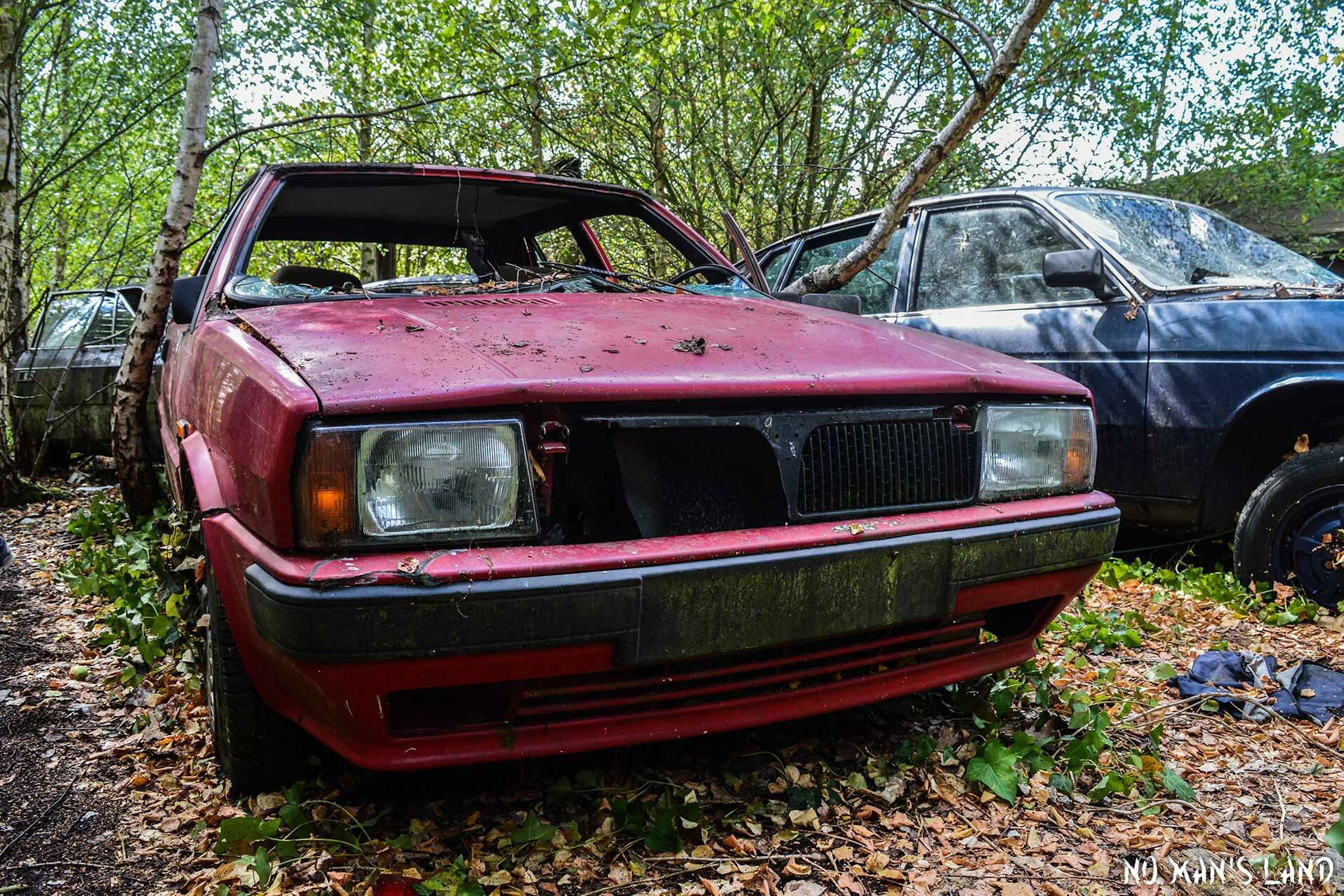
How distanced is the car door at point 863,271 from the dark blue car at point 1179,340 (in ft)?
0.76

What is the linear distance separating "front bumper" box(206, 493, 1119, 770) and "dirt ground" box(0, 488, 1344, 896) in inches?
11.4

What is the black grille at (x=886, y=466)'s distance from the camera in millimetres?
1808

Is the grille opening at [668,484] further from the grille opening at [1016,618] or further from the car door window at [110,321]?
the car door window at [110,321]

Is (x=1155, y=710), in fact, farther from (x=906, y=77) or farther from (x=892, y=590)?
(x=906, y=77)

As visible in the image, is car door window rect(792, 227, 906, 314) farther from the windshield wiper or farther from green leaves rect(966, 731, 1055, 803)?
green leaves rect(966, 731, 1055, 803)

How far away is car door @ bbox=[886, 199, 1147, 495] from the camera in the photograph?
3.52 m

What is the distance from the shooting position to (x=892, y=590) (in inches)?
69.0

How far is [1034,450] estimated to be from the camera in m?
2.09

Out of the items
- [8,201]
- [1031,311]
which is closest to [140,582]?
[8,201]

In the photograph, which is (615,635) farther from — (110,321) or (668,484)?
(110,321)

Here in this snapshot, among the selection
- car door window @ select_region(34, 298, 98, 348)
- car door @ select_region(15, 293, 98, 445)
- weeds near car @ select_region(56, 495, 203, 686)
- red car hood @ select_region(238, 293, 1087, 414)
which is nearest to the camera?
red car hood @ select_region(238, 293, 1087, 414)

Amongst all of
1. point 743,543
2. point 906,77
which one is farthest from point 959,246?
point 906,77

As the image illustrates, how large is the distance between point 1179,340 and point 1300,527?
0.80 m

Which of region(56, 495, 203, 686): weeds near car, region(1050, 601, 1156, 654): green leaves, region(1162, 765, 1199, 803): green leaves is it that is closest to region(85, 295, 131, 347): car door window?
region(56, 495, 203, 686): weeds near car
